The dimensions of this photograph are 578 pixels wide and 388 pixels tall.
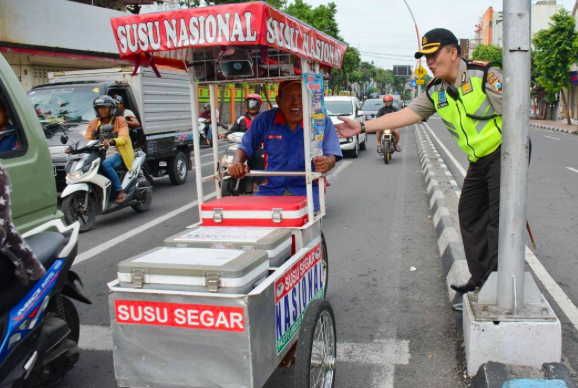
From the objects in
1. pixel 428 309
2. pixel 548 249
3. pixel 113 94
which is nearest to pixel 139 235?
pixel 113 94

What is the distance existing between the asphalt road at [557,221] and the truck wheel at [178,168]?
5.44 metres

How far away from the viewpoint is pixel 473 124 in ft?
11.7

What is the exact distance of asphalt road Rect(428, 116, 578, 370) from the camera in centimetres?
439

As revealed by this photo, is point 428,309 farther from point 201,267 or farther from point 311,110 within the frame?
point 201,267

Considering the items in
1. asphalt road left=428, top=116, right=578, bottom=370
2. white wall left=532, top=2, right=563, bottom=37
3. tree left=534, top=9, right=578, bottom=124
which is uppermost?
white wall left=532, top=2, right=563, bottom=37

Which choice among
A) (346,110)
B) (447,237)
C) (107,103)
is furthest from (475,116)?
(346,110)

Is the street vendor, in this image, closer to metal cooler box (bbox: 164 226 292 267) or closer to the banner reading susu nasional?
the banner reading susu nasional

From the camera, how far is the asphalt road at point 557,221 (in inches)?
173

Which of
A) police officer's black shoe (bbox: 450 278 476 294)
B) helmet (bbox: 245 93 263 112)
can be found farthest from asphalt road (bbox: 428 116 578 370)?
helmet (bbox: 245 93 263 112)

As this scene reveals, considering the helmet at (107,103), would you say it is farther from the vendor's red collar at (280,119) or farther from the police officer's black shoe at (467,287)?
the police officer's black shoe at (467,287)

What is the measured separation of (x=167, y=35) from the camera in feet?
10.7

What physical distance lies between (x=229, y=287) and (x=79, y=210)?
542cm

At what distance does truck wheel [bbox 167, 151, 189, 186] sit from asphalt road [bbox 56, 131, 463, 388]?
1078 millimetres

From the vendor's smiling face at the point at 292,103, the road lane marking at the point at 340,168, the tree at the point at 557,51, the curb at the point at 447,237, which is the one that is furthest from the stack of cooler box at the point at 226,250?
the tree at the point at 557,51
